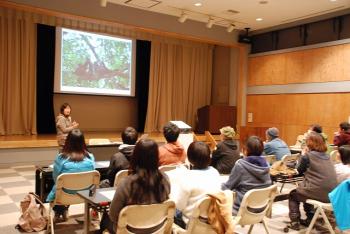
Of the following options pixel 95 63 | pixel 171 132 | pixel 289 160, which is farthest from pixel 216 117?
pixel 171 132

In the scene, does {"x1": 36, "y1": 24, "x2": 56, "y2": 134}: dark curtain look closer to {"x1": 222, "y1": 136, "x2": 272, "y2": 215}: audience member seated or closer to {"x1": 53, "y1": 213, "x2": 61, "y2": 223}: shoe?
{"x1": 53, "y1": 213, "x2": 61, "y2": 223}: shoe

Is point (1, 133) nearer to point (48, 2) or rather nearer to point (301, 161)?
point (48, 2)

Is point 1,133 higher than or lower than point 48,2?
lower

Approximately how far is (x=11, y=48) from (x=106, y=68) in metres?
2.44

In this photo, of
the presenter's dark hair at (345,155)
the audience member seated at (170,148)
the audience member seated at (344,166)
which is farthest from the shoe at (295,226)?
the audience member seated at (170,148)

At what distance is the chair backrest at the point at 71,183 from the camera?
9.79ft

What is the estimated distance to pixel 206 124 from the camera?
995 centimetres

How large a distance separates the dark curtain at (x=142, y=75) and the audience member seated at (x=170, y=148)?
629cm

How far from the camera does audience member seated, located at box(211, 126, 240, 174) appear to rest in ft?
14.1

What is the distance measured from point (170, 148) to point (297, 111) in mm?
5298

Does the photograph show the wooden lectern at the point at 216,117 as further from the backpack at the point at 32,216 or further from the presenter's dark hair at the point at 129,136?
the backpack at the point at 32,216

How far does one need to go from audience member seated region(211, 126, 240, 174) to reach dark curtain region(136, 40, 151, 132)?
18.8ft

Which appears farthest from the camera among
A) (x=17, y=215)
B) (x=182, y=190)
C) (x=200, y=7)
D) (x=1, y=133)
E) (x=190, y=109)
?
(x=190, y=109)

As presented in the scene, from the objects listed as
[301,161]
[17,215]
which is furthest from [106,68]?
[301,161]
